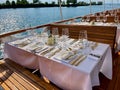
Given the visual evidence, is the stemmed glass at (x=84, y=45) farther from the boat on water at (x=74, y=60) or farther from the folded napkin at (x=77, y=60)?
the folded napkin at (x=77, y=60)

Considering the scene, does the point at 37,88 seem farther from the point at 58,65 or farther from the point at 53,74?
the point at 58,65

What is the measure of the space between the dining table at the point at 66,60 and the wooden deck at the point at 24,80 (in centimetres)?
9

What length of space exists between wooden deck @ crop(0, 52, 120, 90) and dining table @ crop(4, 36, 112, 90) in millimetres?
Result: 94

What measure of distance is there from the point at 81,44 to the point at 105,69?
0.60m

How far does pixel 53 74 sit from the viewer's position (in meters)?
1.71

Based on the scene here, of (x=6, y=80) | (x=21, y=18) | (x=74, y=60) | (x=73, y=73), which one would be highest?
(x=21, y=18)

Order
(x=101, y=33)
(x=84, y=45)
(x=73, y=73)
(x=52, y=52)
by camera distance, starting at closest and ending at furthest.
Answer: (x=73, y=73), (x=52, y=52), (x=84, y=45), (x=101, y=33)

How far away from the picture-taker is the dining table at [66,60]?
143 cm

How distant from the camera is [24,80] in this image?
6.04 ft

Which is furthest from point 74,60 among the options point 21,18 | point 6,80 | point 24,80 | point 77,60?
point 21,18

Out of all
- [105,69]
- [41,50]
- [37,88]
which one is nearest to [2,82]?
[37,88]

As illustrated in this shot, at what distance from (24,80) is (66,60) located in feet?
2.33

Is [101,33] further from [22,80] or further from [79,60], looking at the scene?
[22,80]

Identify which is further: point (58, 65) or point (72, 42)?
point (72, 42)
